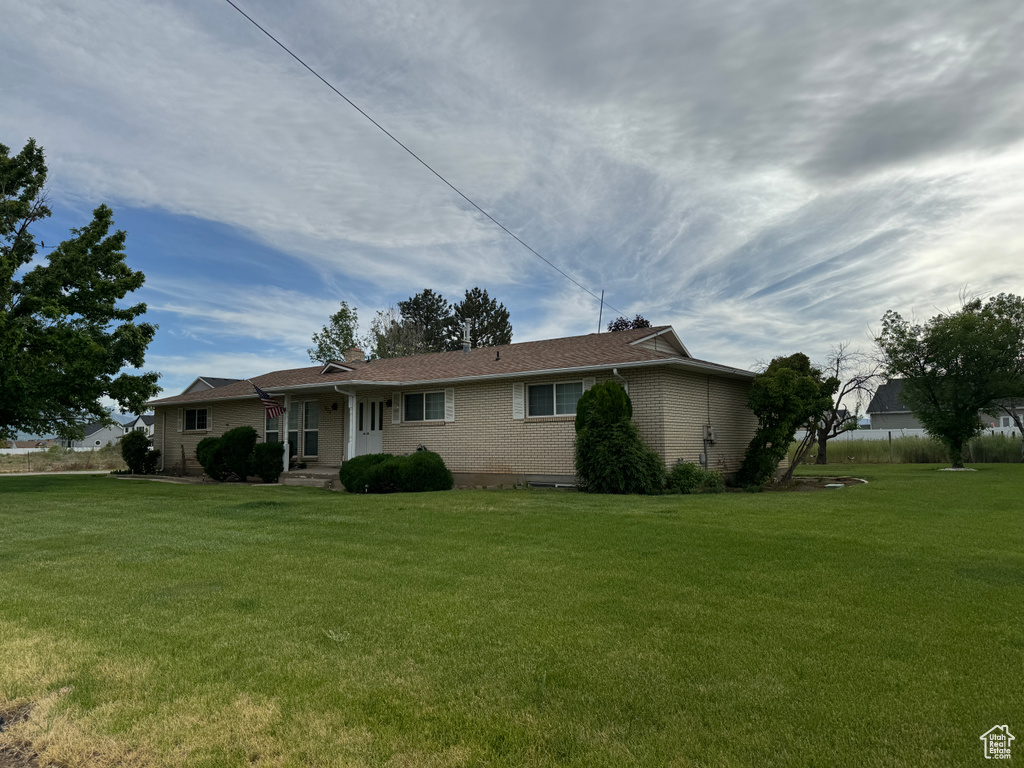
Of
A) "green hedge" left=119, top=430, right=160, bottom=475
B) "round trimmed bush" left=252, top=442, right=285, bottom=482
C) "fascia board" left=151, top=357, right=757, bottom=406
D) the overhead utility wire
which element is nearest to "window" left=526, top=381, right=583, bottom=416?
"fascia board" left=151, top=357, right=757, bottom=406

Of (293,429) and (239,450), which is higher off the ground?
(293,429)

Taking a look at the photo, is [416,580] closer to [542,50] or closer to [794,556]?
[794,556]

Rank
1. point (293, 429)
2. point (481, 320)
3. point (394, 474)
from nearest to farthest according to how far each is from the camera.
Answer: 1. point (394, 474)
2. point (293, 429)
3. point (481, 320)

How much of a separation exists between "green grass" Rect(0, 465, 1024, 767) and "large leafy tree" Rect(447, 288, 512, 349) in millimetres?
40066

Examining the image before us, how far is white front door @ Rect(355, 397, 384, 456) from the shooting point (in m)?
19.9

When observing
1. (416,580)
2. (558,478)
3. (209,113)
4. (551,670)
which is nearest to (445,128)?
(209,113)

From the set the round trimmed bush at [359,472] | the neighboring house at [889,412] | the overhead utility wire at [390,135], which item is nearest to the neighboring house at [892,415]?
the neighboring house at [889,412]

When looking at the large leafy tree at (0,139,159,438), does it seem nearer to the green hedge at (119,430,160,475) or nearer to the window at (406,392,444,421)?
the green hedge at (119,430,160,475)

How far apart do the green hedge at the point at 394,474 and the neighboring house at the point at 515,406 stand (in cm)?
161

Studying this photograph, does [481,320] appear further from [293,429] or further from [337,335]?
[293,429]

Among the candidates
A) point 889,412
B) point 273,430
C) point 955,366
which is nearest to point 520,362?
point 273,430

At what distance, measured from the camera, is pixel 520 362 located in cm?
1816

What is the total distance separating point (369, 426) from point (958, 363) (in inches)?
924

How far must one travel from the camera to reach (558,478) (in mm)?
16438
